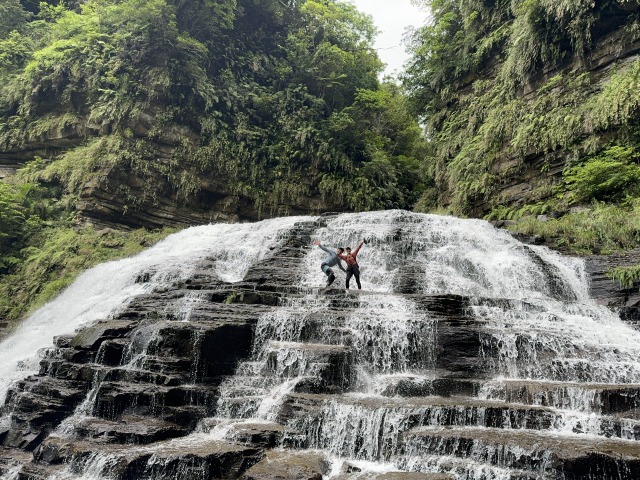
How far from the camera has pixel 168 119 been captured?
25359 mm

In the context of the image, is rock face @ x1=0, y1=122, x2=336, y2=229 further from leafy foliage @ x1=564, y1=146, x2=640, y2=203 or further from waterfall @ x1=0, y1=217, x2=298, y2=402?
leafy foliage @ x1=564, y1=146, x2=640, y2=203

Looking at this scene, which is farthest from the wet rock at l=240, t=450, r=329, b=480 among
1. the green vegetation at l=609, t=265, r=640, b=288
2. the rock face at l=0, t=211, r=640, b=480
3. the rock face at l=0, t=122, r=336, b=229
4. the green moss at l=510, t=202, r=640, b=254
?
the rock face at l=0, t=122, r=336, b=229

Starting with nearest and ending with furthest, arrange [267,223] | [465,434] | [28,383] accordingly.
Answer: [465,434], [28,383], [267,223]

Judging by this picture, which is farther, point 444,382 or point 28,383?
point 28,383

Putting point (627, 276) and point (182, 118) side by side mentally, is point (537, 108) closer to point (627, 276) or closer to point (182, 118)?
point (627, 276)

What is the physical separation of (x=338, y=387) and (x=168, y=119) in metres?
20.9

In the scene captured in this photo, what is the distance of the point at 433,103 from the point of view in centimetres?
2739

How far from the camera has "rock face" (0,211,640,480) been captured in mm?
6457

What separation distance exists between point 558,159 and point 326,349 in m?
14.4

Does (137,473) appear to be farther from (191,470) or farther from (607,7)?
(607,7)

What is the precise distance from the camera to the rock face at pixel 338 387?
646 centimetres

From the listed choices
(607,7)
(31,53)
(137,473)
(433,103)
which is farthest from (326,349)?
(31,53)

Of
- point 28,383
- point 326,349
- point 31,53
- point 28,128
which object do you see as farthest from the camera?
point 31,53

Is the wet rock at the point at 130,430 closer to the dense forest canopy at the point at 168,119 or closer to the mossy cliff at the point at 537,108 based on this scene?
the dense forest canopy at the point at 168,119
